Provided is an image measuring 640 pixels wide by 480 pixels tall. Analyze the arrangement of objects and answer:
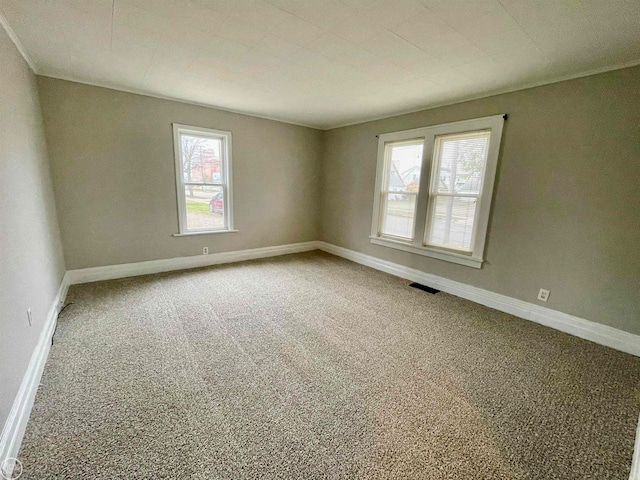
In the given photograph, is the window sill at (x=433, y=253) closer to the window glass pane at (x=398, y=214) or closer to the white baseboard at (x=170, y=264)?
the window glass pane at (x=398, y=214)

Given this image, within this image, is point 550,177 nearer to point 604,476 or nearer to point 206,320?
point 604,476

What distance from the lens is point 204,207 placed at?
4.14 meters

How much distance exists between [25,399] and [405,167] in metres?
4.29

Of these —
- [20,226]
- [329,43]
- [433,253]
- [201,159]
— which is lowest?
[433,253]

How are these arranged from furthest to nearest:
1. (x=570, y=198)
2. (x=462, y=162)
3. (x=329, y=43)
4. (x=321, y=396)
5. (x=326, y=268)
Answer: (x=326, y=268), (x=462, y=162), (x=570, y=198), (x=329, y=43), (x=321, y=396)

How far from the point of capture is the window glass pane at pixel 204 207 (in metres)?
3.98

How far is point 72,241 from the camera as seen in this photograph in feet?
10.4

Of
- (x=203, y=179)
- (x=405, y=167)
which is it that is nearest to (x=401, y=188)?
(x=405, y=167)

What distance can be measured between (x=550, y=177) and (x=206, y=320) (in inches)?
145

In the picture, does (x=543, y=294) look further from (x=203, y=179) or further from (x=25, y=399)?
(x=203, y=179)

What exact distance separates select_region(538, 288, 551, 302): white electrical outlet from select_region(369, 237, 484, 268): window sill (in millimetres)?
603

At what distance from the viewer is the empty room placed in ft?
4.61

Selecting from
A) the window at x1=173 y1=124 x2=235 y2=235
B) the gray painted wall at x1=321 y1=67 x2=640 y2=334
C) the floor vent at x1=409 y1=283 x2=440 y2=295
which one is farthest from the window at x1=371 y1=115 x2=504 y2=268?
the window at x1=173 y1=124 x2=235 y2=235

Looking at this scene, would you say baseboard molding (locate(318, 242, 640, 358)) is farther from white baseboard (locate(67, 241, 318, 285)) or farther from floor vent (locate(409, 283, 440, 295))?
white baseboard (locate(67, 241, 318, 285))
